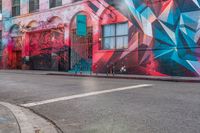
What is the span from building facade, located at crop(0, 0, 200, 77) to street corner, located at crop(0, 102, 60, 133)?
16494mm

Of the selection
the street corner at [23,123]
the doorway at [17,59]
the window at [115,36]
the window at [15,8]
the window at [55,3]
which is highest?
the window at [15,8]

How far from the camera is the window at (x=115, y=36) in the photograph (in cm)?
2684

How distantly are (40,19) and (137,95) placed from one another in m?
26.1

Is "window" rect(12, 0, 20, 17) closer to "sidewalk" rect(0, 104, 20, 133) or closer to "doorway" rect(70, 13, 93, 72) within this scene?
"doorway" rect(70, 13, 93, 72)

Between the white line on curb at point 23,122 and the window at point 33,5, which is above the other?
the window at point 33,5

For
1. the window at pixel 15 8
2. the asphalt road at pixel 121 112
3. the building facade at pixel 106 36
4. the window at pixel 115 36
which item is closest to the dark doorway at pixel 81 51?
the building facade at pixel 106 36

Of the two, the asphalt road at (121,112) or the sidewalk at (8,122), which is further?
the asphalt road at (121,112)

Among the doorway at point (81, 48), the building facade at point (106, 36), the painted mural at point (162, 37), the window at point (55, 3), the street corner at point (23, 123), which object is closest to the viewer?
the street corner at point (23, 123)

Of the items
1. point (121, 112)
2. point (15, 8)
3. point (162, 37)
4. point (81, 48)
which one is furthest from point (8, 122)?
point (15, 8)

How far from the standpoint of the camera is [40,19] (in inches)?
1390

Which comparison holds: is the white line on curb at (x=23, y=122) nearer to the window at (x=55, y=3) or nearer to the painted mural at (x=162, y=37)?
the painted mural at (x=162, y=37)

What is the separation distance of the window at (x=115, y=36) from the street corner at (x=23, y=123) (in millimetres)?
19243

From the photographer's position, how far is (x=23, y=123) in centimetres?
679

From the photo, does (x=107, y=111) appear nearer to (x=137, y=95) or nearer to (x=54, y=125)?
(x=54, y=125)
